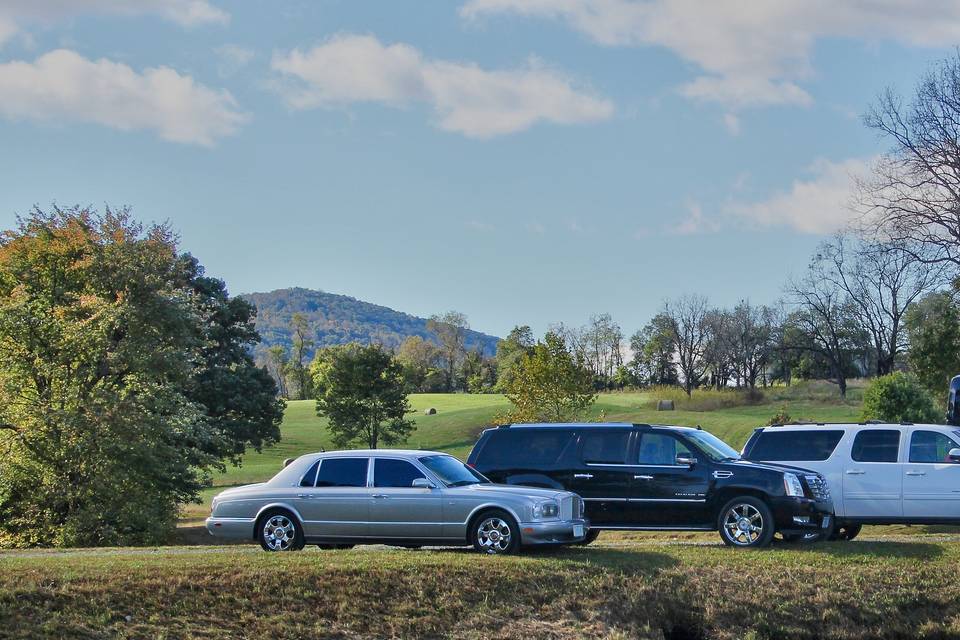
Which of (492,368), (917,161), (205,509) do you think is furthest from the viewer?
(492,368)

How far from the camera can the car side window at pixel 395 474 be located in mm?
16938

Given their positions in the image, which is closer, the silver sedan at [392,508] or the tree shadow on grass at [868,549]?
the silver sedan at [392,508]

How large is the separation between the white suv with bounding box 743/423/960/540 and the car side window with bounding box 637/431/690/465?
2.17 meters

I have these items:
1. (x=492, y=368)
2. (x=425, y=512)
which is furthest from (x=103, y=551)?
(x=492, y=368)

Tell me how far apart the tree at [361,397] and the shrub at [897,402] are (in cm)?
3183

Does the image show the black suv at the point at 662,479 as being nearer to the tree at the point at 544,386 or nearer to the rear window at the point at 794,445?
the rear window at the point at 794,445

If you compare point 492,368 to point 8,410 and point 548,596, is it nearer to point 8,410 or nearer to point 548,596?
point 8,410

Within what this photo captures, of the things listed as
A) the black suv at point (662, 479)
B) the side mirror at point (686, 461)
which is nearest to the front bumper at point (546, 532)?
the black suv at point (662, 479)

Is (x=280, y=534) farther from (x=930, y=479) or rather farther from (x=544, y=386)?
(x=544, y=386)

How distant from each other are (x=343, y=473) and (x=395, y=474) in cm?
86

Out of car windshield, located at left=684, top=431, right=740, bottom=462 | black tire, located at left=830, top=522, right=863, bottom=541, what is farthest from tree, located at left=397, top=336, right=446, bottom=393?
car windshield, located at left=684, top=431, right=740, bottom=462

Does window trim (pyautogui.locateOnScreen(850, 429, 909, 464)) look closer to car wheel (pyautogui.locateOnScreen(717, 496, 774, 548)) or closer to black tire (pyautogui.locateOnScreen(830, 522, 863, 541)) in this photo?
black tire (pyautogui.locateOnScreen(830, 522, 863, 541))

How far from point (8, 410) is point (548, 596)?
1822 centimetres

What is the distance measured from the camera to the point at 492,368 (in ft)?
469
